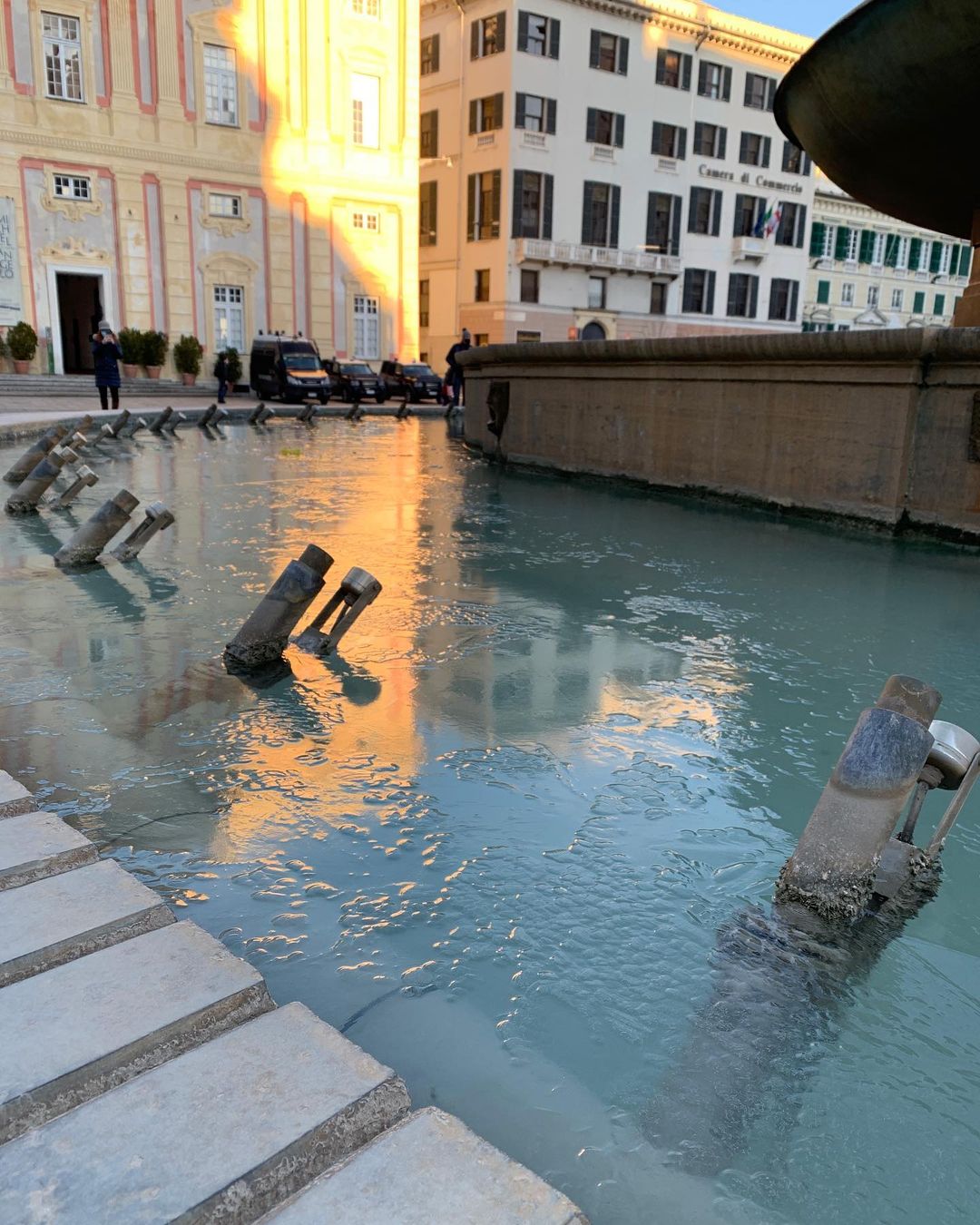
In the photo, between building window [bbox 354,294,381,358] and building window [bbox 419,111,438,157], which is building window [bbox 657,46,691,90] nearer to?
building window [bbox 419,111,438,157]

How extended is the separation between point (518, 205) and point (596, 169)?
4.14 metres

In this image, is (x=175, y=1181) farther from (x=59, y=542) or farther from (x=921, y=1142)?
(x=59, y=542)

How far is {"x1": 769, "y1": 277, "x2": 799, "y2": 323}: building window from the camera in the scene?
47.5 metres

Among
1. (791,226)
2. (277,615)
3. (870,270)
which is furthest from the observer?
(870,270)

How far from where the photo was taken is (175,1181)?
156 centimetres

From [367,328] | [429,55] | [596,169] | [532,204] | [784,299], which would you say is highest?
[429,55]

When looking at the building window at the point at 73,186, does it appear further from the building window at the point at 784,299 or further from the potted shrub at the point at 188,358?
the building window at the point at 784,299

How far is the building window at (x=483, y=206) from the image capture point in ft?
131

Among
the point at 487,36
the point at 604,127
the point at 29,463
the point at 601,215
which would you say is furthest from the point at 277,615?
the point at 604,127

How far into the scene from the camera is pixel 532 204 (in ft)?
132

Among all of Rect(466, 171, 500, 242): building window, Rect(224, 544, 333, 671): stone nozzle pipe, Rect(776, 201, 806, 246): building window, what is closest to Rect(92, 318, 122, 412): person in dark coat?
Rect(224, 544, 333, 671): stone nozzle pipe

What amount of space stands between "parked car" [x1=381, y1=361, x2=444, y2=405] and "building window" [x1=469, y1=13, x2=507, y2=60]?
15367mm

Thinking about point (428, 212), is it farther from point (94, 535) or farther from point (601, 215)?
A: point (94, 535)

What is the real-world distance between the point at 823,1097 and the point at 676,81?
4752 cm
